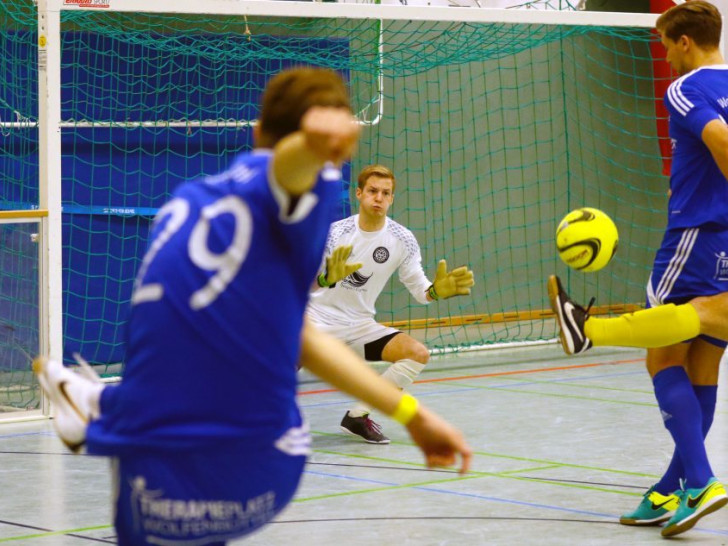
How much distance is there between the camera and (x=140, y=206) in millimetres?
9617

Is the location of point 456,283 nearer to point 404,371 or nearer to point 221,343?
point 404,371

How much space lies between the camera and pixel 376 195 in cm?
680

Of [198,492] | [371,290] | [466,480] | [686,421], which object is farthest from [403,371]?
[198,492]

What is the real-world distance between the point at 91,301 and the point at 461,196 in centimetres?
386

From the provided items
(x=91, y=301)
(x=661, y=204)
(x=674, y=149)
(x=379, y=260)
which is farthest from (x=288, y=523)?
(x=661, y=204)

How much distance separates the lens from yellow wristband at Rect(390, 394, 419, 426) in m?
2.29

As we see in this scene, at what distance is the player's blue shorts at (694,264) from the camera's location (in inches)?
170

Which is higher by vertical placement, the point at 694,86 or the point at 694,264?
the point at 694,86

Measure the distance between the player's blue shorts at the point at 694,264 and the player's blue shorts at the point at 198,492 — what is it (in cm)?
254

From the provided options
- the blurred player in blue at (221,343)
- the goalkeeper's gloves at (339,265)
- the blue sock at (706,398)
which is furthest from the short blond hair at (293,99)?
the goalkeeper's gloves at (339,265)

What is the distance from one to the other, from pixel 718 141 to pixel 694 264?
46 centimetres

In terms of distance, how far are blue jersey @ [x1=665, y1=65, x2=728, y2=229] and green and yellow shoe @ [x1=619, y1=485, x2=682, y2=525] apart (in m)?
1.02

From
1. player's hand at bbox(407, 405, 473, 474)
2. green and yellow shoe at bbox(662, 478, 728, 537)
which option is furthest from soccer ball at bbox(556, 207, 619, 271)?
player's hand at bbox(407, 405, 473, 474)

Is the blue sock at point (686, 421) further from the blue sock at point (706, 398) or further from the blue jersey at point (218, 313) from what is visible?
the blue jersey at point (218, 313)
